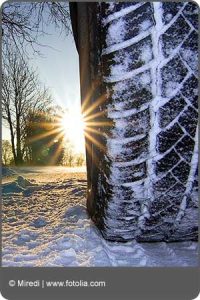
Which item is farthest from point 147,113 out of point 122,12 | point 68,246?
point 68,246

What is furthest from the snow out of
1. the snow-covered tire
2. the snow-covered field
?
the snow-covered field

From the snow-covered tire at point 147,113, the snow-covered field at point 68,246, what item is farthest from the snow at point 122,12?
the snow-covered field at point 68,246

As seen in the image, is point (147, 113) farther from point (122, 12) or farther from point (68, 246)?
point (68, 246)

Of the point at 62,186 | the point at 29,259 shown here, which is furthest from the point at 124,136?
the point at 62,186

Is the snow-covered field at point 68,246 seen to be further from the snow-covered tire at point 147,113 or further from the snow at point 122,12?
the snow at point 122,12

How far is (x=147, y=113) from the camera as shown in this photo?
75cm

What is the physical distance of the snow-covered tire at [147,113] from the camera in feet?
2.32

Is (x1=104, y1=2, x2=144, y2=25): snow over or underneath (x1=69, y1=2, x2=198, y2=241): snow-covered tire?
over

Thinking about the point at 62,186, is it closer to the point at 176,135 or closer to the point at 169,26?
the point at 176,135

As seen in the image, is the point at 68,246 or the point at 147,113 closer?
the point at 147,113

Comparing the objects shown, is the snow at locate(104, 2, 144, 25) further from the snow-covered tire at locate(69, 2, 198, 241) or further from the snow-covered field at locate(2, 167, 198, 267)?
the snow-covered field at locate(2, 167, 198, 267)

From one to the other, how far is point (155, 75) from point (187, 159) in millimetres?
207

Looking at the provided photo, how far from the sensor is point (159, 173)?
807 millimetres

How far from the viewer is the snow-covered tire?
708mm
